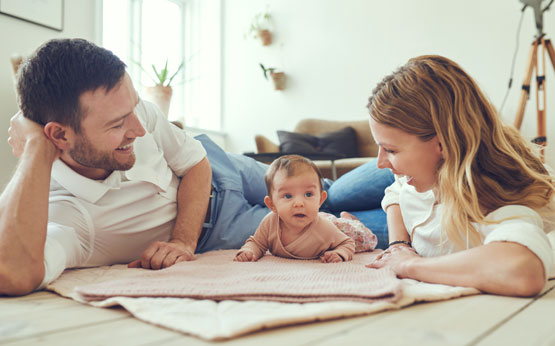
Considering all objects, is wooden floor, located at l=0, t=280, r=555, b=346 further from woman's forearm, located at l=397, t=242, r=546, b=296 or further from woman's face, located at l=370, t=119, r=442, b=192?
woman's face, located at l=370, t=119, r=442, b=192

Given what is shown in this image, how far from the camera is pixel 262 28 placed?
5.11 metres

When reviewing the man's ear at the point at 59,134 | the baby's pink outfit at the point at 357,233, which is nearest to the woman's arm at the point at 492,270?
the baby's pink outfit at the point at 357,233

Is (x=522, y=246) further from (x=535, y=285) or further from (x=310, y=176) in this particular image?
(x=310, y=176)

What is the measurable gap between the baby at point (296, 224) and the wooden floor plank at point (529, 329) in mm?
619

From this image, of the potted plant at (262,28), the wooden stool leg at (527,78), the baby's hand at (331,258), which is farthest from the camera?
the potted plant at (262,28)

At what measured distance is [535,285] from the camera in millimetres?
824

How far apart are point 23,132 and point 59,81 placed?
16 cm

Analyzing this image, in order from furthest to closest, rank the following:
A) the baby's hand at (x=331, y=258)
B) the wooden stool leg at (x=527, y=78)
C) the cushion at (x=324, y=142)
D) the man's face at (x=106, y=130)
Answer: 1. the cushion at (x=324, y=142)
2. the wooden stool leg at (x=527, y=78)
3. the baby's hand at (x=331, y=258)
4. the man's face at (x=106, y=130)

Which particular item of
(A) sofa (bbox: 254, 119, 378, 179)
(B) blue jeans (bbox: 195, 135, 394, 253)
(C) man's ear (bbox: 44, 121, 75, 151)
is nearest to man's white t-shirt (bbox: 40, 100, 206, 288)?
(C) man's ear (bbox: 44, 121, 75, 151)

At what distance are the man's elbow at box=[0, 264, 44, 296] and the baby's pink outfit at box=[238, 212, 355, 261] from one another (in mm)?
591

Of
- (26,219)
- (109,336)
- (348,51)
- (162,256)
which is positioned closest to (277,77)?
(348,51)

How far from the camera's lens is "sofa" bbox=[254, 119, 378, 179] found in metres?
A: 3.71

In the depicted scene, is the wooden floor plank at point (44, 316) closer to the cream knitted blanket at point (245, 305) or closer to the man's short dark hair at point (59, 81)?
the cream knitted blanket at point (245, 305)

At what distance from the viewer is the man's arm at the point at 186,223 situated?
1244 millimetres
